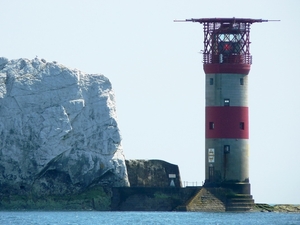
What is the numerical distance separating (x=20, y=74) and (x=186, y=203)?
1833cm

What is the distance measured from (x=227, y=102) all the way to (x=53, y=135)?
14884 millimetres

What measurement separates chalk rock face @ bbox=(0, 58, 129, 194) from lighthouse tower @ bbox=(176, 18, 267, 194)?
28.5 feet

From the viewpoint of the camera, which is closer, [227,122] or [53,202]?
[227,122]

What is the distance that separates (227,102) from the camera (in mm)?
132375

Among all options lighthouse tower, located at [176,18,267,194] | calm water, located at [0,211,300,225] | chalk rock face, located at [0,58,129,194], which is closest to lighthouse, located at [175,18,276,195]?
lighthouse tower, located at [176,18,267,194]

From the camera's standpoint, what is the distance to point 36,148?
13412cm

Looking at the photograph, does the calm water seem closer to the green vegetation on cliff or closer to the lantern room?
the green vegetation on cliff

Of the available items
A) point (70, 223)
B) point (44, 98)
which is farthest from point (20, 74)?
point (70, 223)

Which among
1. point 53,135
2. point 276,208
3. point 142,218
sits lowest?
point 142,218

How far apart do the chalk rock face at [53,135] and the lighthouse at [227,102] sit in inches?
338

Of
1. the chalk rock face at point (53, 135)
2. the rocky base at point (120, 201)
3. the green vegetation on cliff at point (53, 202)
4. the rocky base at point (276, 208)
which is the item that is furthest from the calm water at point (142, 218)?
the chalk rock face at point (53, 135)

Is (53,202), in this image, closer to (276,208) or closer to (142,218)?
(142,218)

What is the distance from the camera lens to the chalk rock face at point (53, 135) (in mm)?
134000

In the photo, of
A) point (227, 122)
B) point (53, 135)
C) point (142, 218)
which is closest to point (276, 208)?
point (227, 122)
